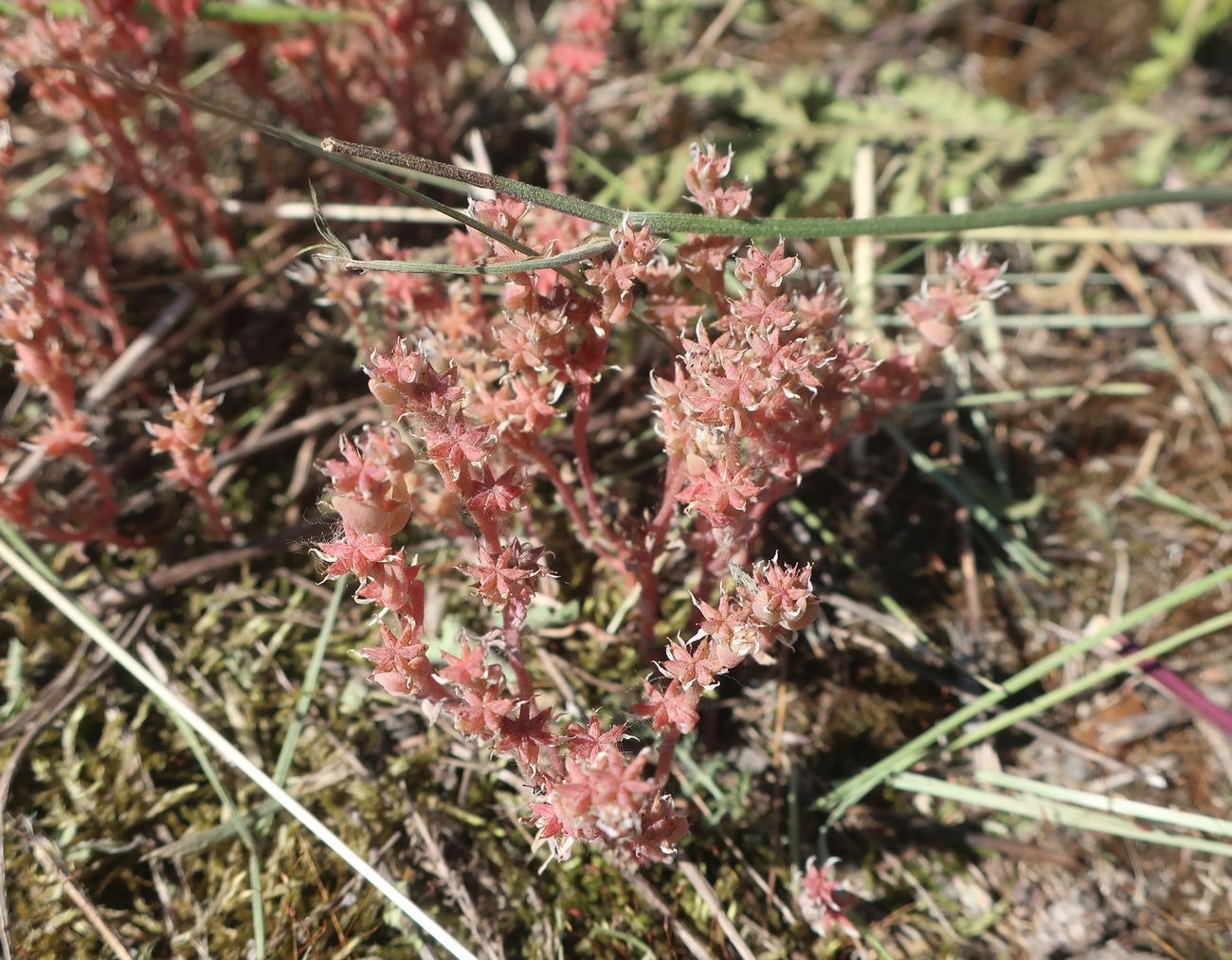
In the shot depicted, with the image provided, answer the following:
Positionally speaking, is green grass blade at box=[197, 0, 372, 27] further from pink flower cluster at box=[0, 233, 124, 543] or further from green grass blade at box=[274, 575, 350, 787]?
green grass blade at box=[274, 575, 350, 787]

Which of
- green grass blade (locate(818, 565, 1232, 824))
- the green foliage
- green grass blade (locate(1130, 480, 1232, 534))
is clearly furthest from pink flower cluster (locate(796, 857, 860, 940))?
the green foliage

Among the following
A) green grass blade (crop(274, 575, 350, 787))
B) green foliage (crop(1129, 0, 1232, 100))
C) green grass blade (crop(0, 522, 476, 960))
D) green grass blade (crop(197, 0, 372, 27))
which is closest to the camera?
green grass blade (crop(0, 522, 476, 960))

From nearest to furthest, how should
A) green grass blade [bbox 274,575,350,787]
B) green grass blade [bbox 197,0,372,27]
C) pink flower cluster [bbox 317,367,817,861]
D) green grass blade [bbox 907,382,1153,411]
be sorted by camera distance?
1. pink flower cluster [bbox 317,367,817,861]
2. green grass blade [bbox 274,575,350,787]
3. green grass blade [bbox 197,0,372,27]
4. green grass blade [bbox 907,382,1153,411]

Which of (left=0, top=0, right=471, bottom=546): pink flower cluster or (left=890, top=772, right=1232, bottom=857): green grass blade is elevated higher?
(left=0, top=0, right=471, bottom=546): pink flower cluster

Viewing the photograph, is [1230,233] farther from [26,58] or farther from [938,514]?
[26,58]

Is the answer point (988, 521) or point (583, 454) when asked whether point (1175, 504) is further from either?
point (583, 454)

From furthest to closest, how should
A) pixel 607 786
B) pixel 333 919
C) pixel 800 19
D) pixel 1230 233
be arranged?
pixel 800 19 < pixel 1230 233 < pixel 333 919 < pixel 607 786

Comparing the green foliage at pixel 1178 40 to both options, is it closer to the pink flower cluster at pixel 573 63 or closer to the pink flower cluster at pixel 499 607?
the pink flower cluster at pixel 573 63

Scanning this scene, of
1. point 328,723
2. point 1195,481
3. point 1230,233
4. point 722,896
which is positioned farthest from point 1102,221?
point 328,723

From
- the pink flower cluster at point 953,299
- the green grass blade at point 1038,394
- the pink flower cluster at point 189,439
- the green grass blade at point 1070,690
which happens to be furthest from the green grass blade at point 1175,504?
the pink flower cluster at point 189,439
